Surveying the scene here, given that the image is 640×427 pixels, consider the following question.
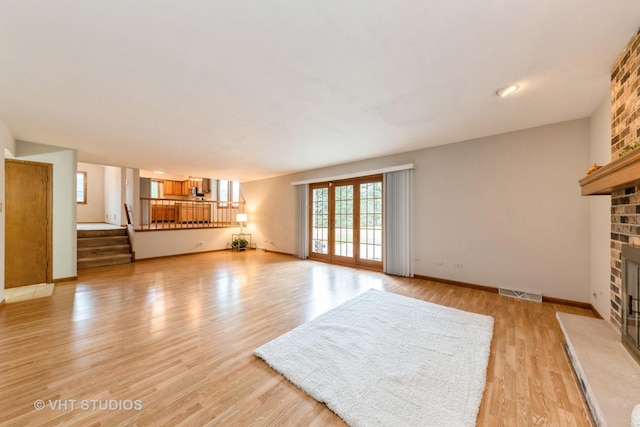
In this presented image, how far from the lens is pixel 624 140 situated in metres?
1.93

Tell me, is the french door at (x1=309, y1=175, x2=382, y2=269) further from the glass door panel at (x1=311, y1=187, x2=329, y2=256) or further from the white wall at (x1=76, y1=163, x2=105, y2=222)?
the white wall at (x1=76, y1=163, x2=105, y2=222)

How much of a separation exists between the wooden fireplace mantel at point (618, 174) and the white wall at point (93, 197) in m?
13.1

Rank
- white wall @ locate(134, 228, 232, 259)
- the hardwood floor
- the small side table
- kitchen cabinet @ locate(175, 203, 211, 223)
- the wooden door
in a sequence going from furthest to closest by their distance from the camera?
1. the small side table
2. kitchen cabinet @ locate(175, 203, 211, 223)
3. white wall @ locate(134, 228, 232, 259)
4. the wooden door
5. the hardwood floor

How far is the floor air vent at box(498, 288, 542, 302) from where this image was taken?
3.40 metres

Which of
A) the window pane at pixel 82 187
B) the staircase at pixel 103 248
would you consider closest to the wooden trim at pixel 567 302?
the staircase at pixel 103 248

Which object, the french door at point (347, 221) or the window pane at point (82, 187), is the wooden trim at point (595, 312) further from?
the window pane at point (82, 187)

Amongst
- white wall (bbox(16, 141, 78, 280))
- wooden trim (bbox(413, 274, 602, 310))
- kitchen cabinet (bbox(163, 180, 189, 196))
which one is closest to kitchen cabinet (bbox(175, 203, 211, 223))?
kitchen cabinet (bbox(163, 180, 189, 196))

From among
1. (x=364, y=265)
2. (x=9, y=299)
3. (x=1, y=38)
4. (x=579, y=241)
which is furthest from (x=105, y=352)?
(x=579, y=241)

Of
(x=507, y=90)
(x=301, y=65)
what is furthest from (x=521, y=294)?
(x=301, y=65)

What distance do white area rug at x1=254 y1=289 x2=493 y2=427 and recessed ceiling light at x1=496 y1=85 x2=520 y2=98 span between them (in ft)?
8.12

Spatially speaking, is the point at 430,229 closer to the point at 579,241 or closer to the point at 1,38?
the point at 579,241

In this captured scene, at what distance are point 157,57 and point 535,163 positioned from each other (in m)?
4.69

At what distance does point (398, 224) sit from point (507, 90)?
2818 mm

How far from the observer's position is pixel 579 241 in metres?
3.15
